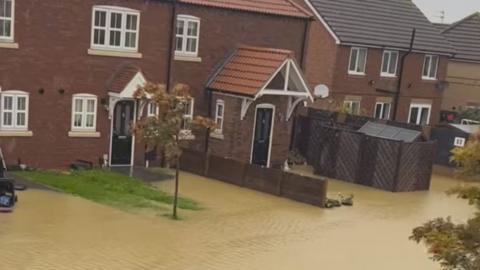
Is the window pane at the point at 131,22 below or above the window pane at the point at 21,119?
above

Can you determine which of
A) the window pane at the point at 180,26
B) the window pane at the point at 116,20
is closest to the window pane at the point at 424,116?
the window pane at the point at 180,26

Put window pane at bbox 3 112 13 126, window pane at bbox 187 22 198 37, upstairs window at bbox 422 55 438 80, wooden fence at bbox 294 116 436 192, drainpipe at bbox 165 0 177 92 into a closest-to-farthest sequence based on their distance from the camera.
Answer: window pane at bbox 3 112 13 126 → drainpipe at bbox 165 0 177 92 → wooden fence at bbox 294 116 436 192 → window pane at bbox 187 22 198 37 → upstairs window at bbox 422 55 438 80

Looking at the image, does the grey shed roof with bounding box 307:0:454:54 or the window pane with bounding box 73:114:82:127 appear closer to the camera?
the window pane with bounding box 73:114:82:127

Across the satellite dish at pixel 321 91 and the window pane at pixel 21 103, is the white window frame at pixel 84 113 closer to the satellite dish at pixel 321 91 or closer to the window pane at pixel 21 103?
the window pane at pixel 21 103

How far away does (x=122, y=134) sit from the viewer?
2656 cm

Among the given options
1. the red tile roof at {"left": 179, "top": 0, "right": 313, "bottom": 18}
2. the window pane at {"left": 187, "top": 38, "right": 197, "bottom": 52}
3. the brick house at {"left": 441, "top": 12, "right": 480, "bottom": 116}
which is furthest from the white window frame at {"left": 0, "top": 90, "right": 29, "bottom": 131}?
the brick house at {"left": 441, "top": 12, "right": 480, "bottom": 116}

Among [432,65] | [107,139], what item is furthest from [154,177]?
[432,65]

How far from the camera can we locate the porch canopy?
89.7 ft

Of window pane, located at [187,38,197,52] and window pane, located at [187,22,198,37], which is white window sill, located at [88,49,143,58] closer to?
window pane, located at [187,38,197,52]

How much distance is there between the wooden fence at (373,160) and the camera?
27766 mm

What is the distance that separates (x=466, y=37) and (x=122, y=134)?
2690 cm

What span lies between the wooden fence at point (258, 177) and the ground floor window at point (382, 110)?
1482 cm

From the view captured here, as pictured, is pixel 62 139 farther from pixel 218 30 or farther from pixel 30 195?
pixel 218 30

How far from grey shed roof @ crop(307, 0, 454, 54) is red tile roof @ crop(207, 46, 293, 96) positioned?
8.35 meters
